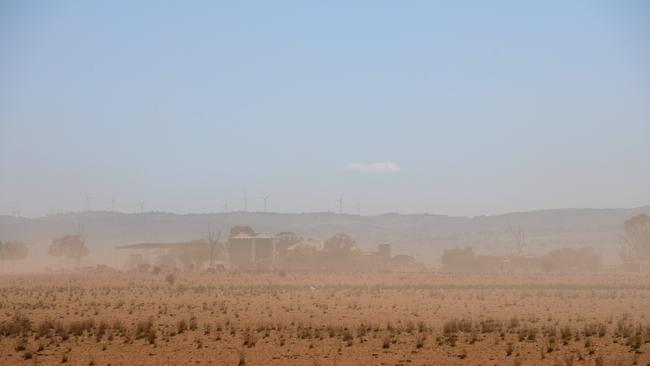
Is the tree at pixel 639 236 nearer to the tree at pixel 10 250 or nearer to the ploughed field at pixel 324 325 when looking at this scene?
the ploughed field at pixel 324 325

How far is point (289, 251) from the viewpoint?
117625 mm

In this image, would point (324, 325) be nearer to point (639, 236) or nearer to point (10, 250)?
point (639, 236)

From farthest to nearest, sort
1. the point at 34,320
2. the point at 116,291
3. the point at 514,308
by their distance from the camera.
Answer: the point at 116,291, the point at 514,308, the point at 34,320

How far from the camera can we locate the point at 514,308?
5225 centimetres

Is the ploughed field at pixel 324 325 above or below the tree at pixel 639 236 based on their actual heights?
below

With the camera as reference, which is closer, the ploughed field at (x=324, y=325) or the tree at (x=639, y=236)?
the ploughed field at (x=324, y=325)

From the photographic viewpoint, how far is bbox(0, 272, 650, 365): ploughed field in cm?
2892

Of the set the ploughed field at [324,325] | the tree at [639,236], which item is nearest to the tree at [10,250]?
the ploughed field at [324,325]

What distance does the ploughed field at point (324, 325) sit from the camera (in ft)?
94.9

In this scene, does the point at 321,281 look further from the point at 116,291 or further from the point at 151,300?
the point at 151,300

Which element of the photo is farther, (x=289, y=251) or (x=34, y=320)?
(x=289, y=251)

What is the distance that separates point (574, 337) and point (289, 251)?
86762 mm

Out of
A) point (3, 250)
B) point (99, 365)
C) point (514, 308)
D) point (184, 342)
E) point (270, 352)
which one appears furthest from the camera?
point (3, 250)

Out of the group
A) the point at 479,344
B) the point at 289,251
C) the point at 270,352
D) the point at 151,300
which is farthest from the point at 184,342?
the point at 289,251
